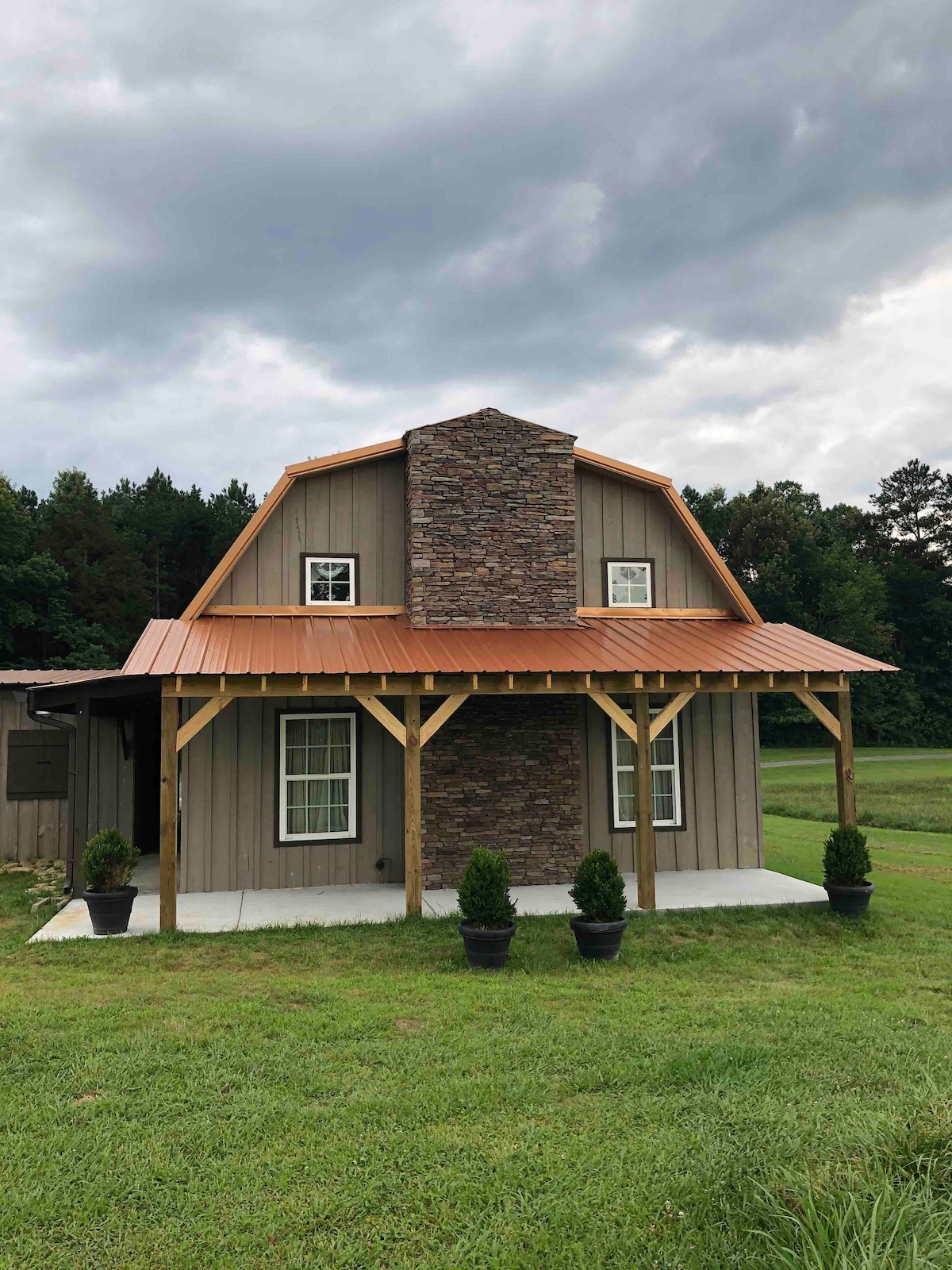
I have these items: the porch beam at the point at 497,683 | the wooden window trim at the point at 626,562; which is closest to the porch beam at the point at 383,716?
the porch beam at the point at 497,683

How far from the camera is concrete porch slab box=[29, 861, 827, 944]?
8.84 metres

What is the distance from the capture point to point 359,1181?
3.65 m

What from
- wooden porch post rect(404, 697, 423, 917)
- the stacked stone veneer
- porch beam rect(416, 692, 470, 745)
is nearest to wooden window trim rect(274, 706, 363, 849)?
the stacked stone veneer

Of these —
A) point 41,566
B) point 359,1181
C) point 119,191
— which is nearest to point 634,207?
point 119,191

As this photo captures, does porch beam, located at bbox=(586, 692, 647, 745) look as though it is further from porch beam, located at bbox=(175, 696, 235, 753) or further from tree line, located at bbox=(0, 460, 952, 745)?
tree line, located at bbox=(0, 460, 952, 745)

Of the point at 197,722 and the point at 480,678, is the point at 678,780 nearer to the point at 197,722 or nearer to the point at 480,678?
the point at 480,678

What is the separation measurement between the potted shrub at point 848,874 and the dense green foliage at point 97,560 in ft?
94.5

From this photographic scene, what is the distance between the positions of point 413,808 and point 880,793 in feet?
61.0

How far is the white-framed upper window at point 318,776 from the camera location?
35.6 feet

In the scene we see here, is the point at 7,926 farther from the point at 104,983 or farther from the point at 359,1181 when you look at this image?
the point at 359,1181

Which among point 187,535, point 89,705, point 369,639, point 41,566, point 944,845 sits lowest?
point 944,845

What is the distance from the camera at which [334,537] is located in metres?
11.6

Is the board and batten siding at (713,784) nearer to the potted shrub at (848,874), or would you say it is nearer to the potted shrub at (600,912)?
the potted shrub at (848,874)

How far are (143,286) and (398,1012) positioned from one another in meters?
19.3
